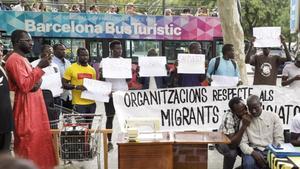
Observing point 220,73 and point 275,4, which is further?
point 275,4

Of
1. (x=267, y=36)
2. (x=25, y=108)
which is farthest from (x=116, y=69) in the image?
(x=267, y=36)

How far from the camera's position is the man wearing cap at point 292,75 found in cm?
648

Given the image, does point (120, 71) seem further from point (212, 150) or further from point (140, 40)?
point (140, 40)

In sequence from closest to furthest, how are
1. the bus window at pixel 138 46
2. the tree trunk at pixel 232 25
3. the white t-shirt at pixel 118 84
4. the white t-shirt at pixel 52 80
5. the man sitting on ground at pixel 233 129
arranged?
the man sitting on ground at pixel 233 129, the white t-shirt at pixel 52 80, the white t-shirt at pixel 118 84, the tree trunk at pixel 232 25, the bus window at pixel 138 46

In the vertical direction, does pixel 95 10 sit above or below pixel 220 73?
above

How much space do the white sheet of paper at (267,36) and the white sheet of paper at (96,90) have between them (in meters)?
2.41

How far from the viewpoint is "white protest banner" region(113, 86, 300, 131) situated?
20.7ft

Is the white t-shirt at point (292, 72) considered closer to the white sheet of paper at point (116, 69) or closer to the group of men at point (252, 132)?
the group of men at point (252, 132)

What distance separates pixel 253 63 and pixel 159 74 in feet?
Result: 5.21

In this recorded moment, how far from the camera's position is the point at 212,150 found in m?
6.93

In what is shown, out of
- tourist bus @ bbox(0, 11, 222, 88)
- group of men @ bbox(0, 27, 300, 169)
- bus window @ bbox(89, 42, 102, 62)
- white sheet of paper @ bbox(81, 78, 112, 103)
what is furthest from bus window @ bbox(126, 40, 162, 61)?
group of men @ bbox(0, 27, 300, 169)

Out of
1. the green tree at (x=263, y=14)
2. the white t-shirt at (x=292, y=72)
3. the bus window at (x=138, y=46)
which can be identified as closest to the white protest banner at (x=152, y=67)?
the white t-shirt at (x=292, y=72)

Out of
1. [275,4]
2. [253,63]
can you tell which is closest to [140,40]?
[253,63]

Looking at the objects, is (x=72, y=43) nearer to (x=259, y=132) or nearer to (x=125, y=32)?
(x=125, y=32)
